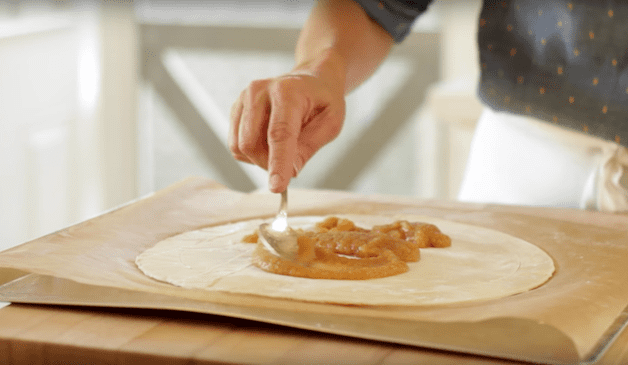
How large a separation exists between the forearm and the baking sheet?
0.90ft

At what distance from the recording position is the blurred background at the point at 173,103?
2.89 m

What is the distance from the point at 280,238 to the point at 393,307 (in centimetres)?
25

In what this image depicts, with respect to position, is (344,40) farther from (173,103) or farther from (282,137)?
(173,103)

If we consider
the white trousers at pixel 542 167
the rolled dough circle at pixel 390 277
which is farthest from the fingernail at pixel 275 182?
the white trousers at pixel 542 167

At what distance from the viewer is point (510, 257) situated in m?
1.11

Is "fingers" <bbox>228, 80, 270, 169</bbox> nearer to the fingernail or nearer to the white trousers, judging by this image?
the fingernail

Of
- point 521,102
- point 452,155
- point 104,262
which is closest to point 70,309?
point 104,262

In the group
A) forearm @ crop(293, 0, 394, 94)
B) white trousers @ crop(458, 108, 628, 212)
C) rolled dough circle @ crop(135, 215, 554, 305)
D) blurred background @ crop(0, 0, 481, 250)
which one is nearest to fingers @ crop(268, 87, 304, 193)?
rolled dough circle @ crop(135, 215, 554, 305)

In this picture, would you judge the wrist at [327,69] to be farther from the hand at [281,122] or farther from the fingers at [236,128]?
the fingers at [236,128]

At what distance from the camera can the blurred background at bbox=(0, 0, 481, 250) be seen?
289 centimetres

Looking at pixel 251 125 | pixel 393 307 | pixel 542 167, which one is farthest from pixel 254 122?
pixel 542 167

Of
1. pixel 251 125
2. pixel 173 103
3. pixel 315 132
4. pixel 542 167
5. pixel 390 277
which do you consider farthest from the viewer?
pixel 173 103

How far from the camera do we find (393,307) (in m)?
0.88

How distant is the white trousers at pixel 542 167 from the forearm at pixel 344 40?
11.3 inches
